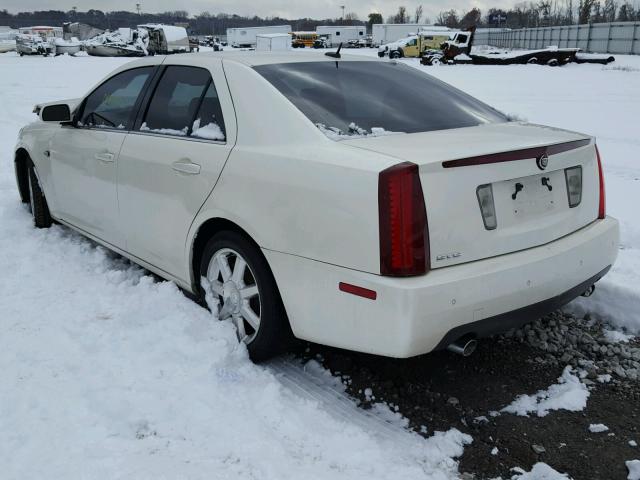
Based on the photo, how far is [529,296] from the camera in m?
2.72

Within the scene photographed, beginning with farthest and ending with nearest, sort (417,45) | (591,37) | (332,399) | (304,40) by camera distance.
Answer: (304,40) < (591,37) < (417,45) < (332,399)

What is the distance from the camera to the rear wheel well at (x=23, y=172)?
5684 mm

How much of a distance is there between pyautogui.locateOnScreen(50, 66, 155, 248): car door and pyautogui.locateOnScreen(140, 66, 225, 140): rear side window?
0.21m

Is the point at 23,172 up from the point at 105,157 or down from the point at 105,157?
down

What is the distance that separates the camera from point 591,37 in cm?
4522

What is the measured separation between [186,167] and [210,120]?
29cm

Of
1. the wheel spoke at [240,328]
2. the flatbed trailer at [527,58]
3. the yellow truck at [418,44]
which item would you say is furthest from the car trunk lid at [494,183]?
the yellow truck at [418,44]

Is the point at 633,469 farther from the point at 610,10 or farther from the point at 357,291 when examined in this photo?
the point at 610,10

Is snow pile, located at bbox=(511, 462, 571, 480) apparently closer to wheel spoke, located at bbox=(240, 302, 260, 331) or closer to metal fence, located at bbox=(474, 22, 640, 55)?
wheel spoke, located at bbox=(240, 302, 260, 331)

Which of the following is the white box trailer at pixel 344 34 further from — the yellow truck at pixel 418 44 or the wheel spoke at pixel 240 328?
the wheel spoke at pixel 240 328

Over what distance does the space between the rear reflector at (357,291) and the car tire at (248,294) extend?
0.51m

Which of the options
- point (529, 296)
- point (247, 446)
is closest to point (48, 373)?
point (247, 446)

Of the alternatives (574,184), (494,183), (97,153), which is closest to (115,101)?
(97,153)

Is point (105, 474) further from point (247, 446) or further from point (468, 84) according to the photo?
point (468, 84)
